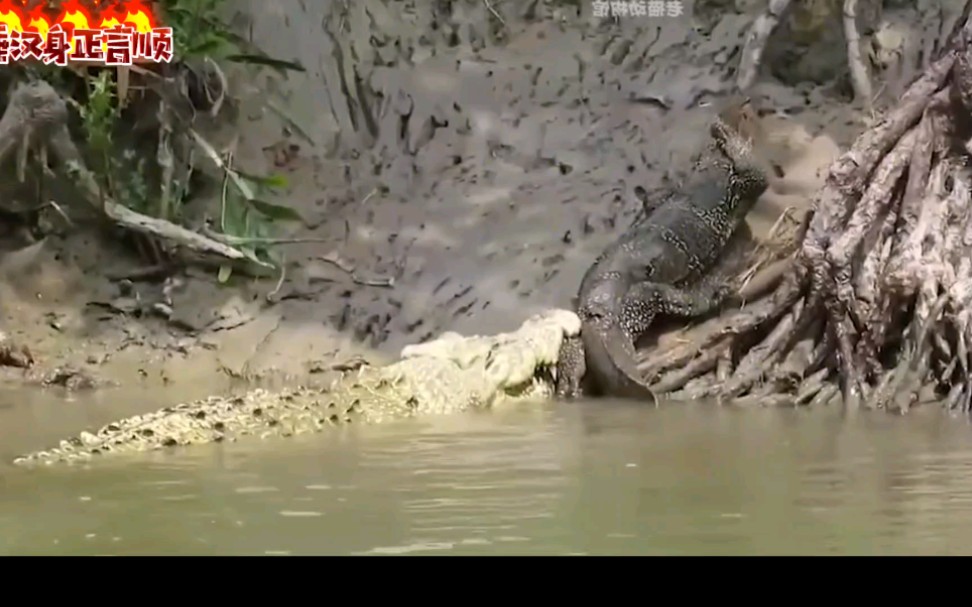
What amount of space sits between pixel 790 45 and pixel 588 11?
567 millimetres

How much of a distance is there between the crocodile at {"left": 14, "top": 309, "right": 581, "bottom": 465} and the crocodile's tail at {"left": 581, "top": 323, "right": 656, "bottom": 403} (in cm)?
5

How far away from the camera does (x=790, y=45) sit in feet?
9.27

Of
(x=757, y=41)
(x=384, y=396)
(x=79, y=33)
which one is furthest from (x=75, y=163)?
(x=757, y=41)

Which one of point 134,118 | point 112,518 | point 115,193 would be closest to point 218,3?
point 134,118

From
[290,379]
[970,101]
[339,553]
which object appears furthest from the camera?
[970,101]

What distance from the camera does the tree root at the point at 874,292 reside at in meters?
2.58

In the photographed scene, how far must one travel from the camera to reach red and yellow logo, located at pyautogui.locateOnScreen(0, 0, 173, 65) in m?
2.43

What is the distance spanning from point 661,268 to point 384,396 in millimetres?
885

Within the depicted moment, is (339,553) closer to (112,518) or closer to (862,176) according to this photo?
(112,518)

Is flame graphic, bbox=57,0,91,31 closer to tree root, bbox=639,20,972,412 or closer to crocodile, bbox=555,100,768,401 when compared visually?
crocodile, bbox=555,100,768,401

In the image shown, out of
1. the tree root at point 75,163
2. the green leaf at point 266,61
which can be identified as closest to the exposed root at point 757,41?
the green leaf at point 266,61

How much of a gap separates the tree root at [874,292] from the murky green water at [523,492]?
0.18 meters

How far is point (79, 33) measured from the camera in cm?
244

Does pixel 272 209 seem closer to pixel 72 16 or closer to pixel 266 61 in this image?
pixel 266 61
